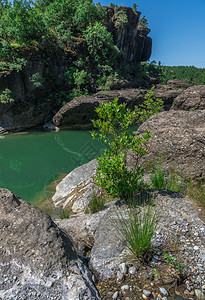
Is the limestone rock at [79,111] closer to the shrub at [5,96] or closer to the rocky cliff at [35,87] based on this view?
the rocky cliff at [35,87]

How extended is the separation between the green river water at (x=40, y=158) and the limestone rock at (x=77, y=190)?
61 cm

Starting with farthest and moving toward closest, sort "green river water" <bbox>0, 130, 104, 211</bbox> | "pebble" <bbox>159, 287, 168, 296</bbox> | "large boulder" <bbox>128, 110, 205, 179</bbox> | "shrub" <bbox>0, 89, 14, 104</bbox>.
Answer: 1. "shrub" <bbox>0, 89, 14, 104</bbox>
2. "green river water" <bbox>0, 130, 104, 211</bbox>
3. "large boulder" <bbox>128, 110, 205, 179</bbox>
4. "pebble" <bbox>159, 287, 168, 296</bbox>

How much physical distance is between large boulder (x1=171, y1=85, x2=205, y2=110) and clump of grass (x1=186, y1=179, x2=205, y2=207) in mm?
5556

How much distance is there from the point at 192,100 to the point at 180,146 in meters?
5.29

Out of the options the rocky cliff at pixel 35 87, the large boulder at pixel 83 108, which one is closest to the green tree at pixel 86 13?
the rocky cliff at pixel 35 87

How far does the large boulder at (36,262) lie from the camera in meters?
1.86

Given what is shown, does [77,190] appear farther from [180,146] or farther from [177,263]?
[177,263]

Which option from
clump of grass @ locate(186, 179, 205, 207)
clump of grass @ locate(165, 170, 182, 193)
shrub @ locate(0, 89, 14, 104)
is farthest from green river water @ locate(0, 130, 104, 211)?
clump of grass @ locate(186, 179, 205, 207)

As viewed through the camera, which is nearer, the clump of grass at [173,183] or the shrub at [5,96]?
the clump of grass at [173,183]

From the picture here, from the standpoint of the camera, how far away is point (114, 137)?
403 cm

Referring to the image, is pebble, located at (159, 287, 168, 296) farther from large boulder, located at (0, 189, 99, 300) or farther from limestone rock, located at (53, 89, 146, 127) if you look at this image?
limestone rock, located at (53, 89, 146, 127)

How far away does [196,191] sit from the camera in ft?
12.9

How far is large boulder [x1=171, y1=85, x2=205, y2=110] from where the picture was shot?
347 inches

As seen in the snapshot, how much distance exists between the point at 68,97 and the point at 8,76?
551 centimetres
